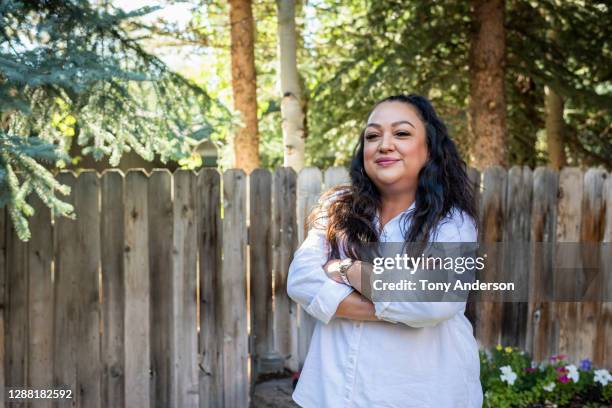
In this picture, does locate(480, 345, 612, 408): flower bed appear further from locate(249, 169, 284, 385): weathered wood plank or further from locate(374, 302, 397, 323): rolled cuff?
locate(374, 302, 397, 323): rolled cuff

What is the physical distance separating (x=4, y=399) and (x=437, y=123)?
340 cm

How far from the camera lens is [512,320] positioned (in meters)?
4.55

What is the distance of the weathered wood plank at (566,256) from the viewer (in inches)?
177

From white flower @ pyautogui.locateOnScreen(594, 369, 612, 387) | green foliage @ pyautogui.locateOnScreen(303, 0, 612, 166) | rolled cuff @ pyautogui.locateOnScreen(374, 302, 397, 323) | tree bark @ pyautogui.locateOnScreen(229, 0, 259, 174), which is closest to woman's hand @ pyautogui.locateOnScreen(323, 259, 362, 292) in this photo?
rolled cuff @ pyautogui.locateOnScreen(374, 302, 397, 323)

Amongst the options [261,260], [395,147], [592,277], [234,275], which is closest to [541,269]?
[592,277]

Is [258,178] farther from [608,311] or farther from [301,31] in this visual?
[301,31]

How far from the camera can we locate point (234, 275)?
4141 mm

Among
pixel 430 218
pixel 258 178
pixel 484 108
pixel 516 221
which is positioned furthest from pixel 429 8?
pixel 430 218

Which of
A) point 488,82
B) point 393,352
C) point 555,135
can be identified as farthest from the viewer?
point 555,135

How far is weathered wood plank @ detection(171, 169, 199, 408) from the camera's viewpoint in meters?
4.05

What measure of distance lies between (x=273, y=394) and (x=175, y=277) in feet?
3.49

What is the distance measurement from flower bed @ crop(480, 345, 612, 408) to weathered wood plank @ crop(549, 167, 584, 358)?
513mm

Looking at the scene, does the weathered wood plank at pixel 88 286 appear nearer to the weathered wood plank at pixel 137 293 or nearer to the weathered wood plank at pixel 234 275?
the weathered wood plank at pixel 137 293

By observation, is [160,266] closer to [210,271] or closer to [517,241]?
[210,271]
